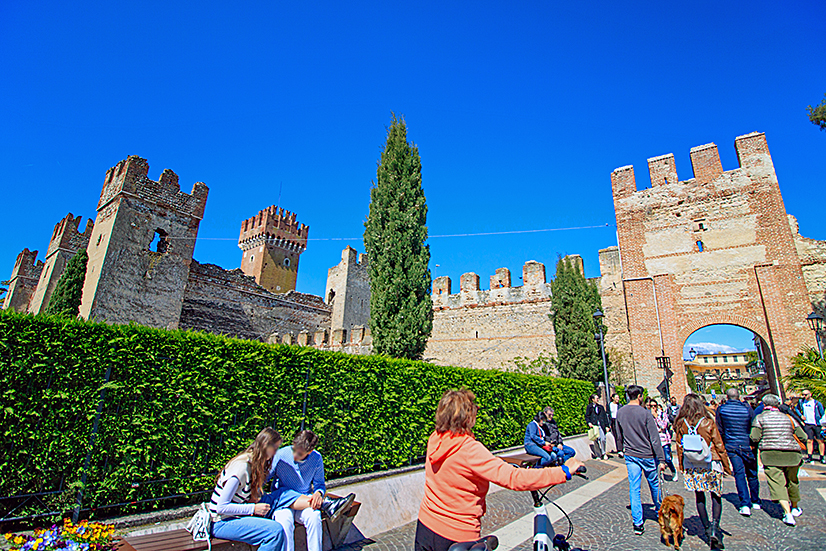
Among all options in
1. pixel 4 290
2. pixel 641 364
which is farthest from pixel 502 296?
pixel 4 290

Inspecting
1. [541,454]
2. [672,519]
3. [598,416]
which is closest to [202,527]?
[541,454]

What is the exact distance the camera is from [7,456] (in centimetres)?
347

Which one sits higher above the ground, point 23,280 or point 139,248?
point 23,280

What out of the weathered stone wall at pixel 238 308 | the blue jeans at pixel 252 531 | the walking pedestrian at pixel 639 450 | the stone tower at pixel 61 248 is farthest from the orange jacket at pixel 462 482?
the stone tower at pixel 61 248

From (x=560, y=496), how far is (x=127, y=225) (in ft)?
54.3

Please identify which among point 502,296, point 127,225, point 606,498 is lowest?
point 606,498

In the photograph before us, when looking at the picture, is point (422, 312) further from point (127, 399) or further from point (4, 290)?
point (4, 290)

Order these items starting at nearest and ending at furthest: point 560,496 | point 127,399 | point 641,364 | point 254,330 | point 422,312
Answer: point 127,399 → point 560,496 → point 422,312 → point 641,364 → point 254,330

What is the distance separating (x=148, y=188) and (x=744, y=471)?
1929 cm

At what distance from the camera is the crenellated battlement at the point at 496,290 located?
62.5 ft

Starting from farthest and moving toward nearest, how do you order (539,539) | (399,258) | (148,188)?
(148,188) < (399,258) < (539,539)

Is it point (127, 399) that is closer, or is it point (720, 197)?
point (127, 399)

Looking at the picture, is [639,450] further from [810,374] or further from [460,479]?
[810,374]

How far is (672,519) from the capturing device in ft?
14.6
